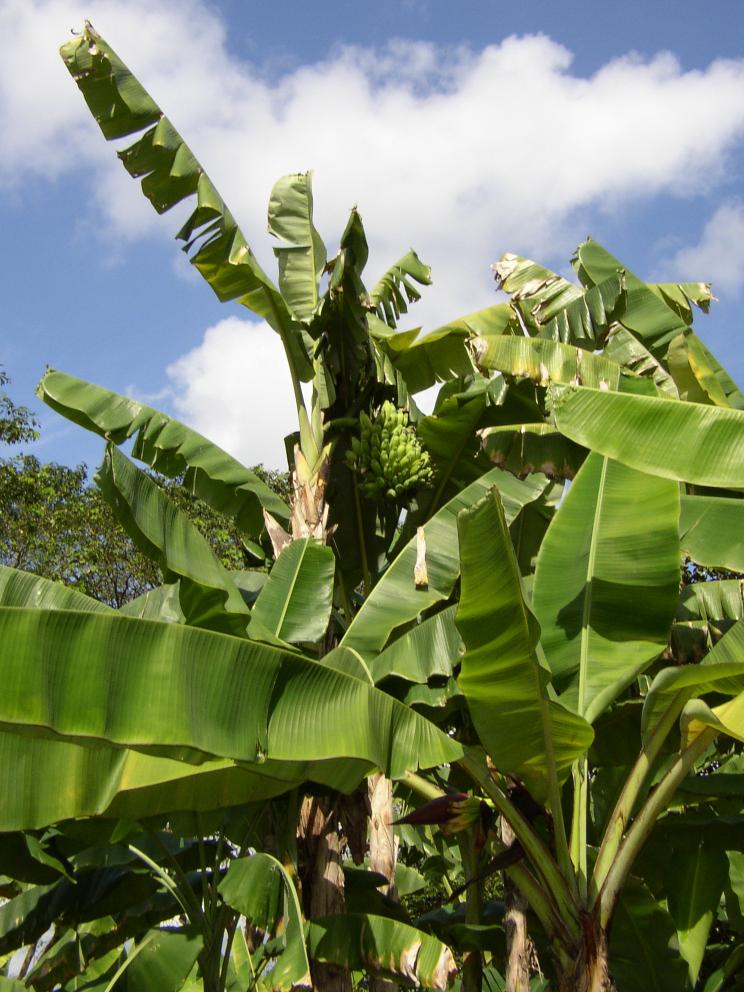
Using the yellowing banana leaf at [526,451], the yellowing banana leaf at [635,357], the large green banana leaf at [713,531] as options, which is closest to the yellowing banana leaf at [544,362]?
the yellowing banana leaf at [526,451]

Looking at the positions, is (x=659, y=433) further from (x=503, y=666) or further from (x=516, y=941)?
(x=516, y=941)

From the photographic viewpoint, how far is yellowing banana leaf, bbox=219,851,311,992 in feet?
12.0

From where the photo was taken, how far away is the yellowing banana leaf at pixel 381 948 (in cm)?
373

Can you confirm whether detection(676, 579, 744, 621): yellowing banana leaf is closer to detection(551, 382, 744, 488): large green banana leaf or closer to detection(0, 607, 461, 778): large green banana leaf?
detection(551, 382, 744, 488): large green banana leaf

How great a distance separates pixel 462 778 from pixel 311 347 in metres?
2.93

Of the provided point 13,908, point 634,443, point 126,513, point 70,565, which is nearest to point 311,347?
point 126,513

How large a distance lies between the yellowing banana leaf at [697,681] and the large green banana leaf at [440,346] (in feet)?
10.1

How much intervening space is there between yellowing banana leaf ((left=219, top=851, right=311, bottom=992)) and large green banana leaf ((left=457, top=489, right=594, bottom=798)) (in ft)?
3.92

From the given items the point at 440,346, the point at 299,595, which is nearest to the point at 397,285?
the point at 440,346

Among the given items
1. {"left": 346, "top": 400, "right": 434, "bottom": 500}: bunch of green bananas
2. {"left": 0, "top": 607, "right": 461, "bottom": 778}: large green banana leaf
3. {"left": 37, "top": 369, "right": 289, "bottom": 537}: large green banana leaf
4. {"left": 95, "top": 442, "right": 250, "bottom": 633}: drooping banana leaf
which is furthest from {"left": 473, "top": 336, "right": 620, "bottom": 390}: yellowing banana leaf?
{"left": 0, "top": 607, "right": 461, "bottom": 778}: large green banana leaf

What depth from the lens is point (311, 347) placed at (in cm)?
605

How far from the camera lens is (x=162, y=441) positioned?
579cm

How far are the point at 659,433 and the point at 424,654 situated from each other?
142cm

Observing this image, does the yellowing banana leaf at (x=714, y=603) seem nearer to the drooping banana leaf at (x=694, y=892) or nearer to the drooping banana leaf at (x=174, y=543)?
the drooping banana leaf at (x=694, y=892)
